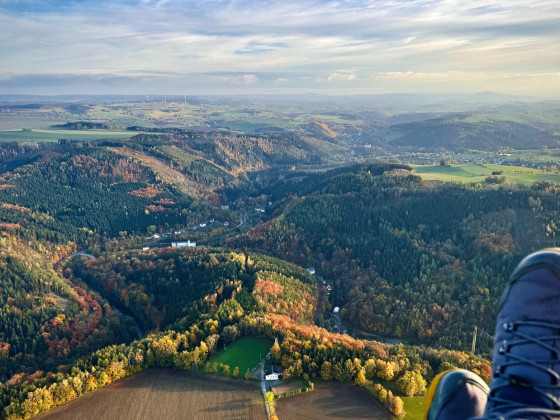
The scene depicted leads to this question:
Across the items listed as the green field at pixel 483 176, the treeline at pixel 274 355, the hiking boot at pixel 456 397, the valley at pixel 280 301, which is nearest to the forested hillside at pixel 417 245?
the valley at pixel 280 301

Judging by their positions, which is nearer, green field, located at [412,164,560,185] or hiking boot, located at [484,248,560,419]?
hiking boot, located at [484,248,560,419]

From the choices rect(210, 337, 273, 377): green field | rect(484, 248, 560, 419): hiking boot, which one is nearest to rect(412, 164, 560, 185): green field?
rect(210, 337, 273, 377): green field

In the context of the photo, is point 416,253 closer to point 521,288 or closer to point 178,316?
point 178,316

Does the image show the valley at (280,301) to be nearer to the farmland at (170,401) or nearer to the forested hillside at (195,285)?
the farmland at (170,401)

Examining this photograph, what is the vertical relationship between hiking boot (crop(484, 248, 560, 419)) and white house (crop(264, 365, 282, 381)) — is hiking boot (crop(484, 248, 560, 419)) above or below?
above

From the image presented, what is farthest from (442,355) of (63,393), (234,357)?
(63,393)

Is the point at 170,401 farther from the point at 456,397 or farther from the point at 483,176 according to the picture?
the point at 483,176

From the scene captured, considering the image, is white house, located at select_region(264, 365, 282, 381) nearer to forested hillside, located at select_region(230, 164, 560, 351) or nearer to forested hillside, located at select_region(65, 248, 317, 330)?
forested hillside, located at select_region(65, 248, 317, 330)
